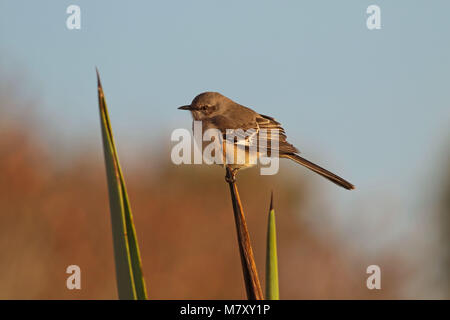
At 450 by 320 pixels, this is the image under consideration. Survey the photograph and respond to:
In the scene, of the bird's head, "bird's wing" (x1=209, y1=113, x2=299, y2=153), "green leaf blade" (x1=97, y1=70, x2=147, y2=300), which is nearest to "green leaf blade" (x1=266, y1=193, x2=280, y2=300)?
"green leaf blade" (x1=97, y1=70, x2=147, y2=300)

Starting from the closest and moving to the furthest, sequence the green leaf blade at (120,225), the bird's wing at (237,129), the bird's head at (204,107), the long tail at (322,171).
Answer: the green leaf blade at (120,225) → the long tail at (322,171) → the bird's wing at (237,129) → the bird's head at (204,107)

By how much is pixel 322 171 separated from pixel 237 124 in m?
0.86

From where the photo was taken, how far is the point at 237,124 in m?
3.76

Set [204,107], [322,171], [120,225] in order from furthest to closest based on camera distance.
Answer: [204,107]
[322,171]
[120,225]

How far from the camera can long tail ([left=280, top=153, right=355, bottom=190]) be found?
9.61 ft

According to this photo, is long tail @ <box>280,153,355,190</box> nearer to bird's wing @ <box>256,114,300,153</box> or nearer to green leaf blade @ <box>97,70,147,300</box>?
bird's wing @ <box>256,114,300,153</box>

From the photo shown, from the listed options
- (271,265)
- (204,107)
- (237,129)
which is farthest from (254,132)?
(271,265)

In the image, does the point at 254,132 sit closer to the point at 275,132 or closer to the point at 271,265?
the point at 275,132

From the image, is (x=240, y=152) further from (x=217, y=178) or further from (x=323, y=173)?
(x=217, y=178)

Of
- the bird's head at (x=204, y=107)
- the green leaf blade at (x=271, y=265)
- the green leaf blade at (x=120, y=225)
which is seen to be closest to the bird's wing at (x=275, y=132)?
the bird's head at (x=204, y=107)

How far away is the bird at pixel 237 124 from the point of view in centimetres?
345

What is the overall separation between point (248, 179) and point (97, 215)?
2250mm

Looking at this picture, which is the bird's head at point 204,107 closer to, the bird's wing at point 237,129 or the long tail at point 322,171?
the bird's wing at point 237,129
